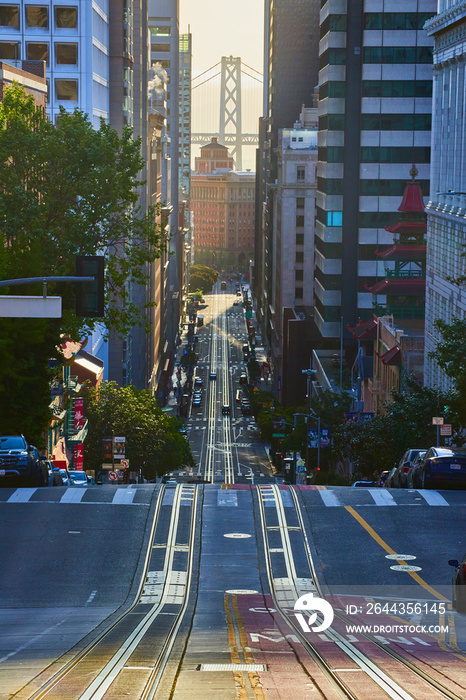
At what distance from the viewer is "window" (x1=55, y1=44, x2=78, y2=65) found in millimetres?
86438

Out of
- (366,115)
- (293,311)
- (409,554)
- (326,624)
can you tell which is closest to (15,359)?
(409,554)

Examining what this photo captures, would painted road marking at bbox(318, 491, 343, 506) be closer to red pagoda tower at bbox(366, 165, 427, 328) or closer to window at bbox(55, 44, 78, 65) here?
red pagoda tower at bbox(366, 165, 427, 328)

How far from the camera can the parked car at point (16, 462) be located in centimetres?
3653

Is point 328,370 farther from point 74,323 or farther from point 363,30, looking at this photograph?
point 74,323

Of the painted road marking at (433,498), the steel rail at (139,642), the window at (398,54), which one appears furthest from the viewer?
the window at (398,54)

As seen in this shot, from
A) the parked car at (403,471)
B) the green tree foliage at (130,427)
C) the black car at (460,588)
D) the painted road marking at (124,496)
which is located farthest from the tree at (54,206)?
the green tree foliage at (130,427)

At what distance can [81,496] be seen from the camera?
36.3m

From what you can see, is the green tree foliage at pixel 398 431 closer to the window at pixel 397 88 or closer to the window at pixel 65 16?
the window at pixel 65 16

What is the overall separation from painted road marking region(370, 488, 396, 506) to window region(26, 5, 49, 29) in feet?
197

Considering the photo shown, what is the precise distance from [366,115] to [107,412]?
136 ft

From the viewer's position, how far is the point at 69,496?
118 ft

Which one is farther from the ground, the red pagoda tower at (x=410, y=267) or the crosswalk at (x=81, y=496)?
the red pagoda tower at (x=410, y=267)

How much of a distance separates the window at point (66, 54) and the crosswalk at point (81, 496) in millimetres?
56460

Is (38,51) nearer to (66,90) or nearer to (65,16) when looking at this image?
(65,16)
